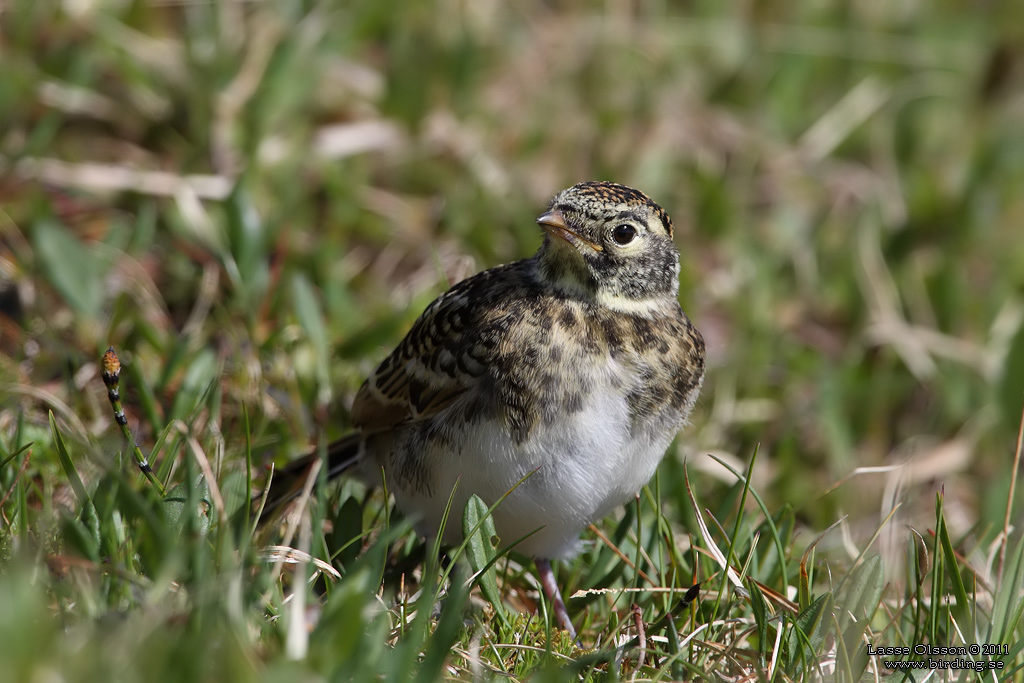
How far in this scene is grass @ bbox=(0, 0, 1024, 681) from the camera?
329cm

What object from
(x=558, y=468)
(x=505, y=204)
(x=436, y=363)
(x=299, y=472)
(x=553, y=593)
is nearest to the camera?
(x=558, y=468)

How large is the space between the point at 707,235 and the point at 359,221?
7.40 ft

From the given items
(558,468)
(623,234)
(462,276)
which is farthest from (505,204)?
(558,468)

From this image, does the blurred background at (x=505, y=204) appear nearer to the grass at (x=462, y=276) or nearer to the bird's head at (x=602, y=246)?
the grass at (x=462, y=276)

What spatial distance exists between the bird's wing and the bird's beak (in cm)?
28

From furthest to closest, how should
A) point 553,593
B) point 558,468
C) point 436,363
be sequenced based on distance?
point 436,363 < point 553,593 < point 558,468

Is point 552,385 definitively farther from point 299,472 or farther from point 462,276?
point 462,276

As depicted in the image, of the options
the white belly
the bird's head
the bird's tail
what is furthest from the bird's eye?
the bird's tail

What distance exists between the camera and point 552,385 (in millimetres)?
3758

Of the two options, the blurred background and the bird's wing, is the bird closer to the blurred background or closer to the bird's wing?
the bird's wing

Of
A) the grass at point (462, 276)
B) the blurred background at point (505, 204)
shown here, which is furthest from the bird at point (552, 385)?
the blurred background at point (505, 204)

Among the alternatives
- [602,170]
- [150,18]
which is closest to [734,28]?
[602,170]

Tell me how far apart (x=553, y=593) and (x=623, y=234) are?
1287mm

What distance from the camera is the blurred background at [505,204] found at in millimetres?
5375
